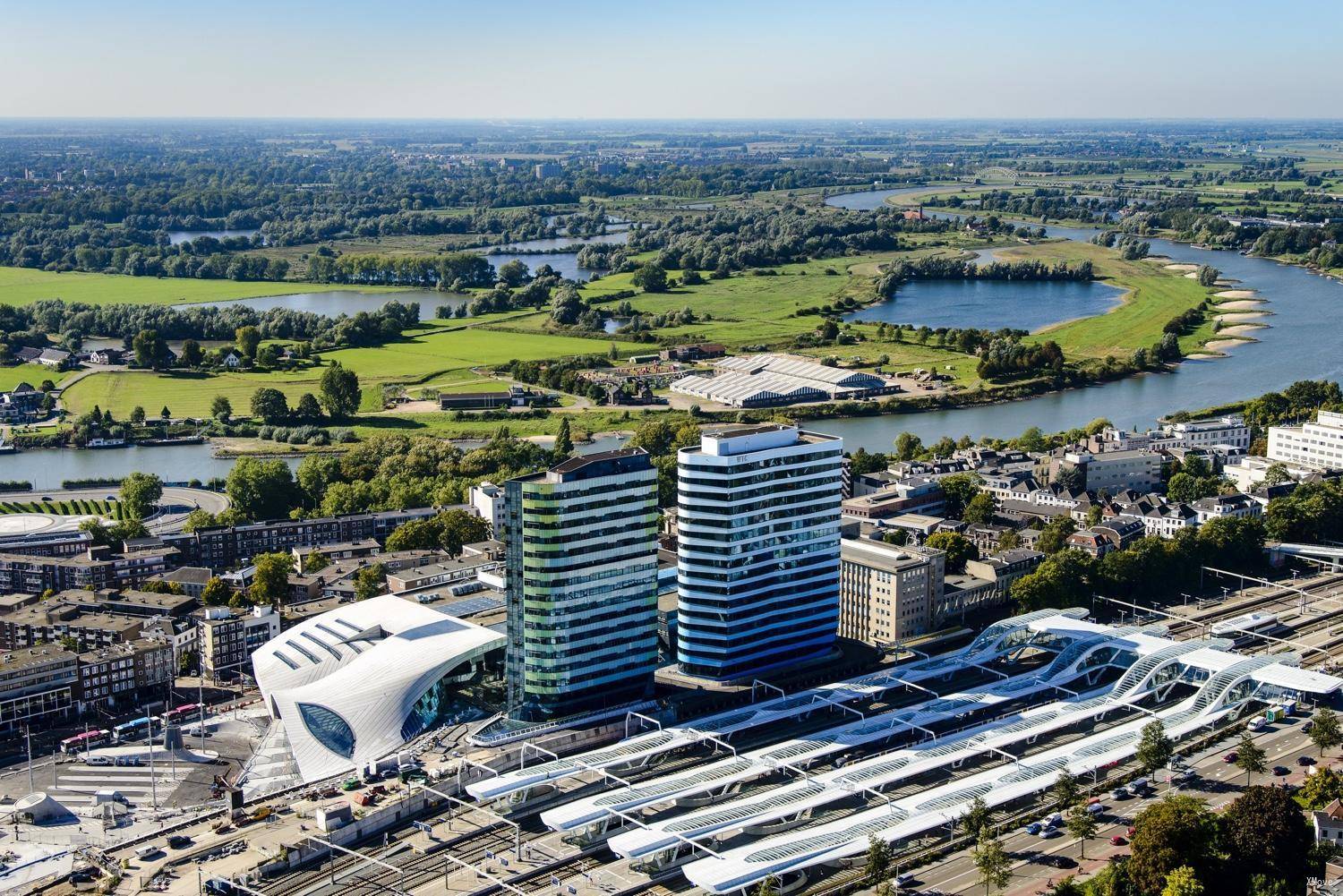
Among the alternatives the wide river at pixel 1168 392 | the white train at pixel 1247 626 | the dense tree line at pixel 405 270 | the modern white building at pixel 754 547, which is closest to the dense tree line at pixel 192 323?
the dense tree line at pixel 405 270

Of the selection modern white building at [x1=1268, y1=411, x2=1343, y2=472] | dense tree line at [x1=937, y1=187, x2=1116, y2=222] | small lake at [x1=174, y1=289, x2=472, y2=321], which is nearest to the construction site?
modern white building at [x1=1268, y1=411, x2=1343, y2=472]

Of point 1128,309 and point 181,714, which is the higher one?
point 1128,309

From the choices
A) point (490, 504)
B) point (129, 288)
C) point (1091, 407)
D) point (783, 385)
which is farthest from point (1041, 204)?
point (490, 504)

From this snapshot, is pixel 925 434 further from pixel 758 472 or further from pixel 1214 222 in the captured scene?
pixel 1214 222

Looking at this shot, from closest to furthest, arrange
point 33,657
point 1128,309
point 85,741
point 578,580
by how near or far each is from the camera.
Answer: point 578,580, point 85,741, point 33,657, point 1128,309

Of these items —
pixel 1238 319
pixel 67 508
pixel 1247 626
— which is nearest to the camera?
pixel 1247 626

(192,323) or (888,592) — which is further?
(192,323)

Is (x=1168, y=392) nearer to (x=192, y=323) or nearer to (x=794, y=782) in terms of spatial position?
(x=794, y=782)
